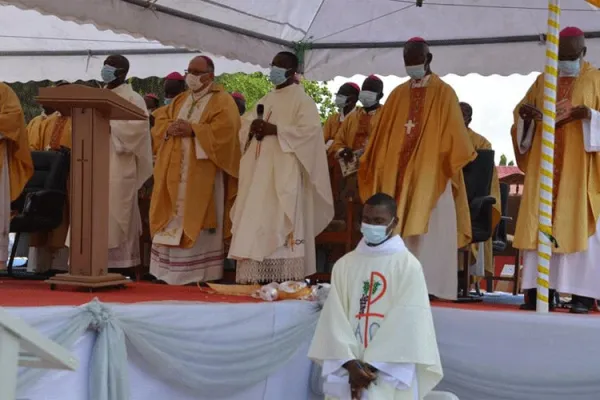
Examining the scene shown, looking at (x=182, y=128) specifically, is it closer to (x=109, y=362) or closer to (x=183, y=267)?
(x=183, y=267)

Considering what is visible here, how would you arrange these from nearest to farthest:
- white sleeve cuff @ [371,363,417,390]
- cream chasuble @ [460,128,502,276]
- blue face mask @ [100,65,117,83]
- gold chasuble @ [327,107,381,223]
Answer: white sleeve cuff @ [371,363,417,390] → blue face mask @ [100,65,117,83] → gold chasuble @ [327,107,381,223] → cream chasuble @ [460,128,502,276]

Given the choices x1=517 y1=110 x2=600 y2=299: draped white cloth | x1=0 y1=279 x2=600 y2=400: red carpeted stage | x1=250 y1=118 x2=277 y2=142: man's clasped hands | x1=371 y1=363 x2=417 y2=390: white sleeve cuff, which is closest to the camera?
x1=371 y1=363 x2=417 y2=390: white sleeve cuff

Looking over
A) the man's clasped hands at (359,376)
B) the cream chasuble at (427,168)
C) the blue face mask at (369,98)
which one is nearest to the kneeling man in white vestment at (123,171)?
the blue face mask at (369,98)

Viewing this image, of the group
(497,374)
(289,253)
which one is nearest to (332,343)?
(497,374)

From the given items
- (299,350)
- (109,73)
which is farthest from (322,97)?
(299,350)

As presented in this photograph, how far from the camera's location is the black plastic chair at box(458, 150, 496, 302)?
779cm

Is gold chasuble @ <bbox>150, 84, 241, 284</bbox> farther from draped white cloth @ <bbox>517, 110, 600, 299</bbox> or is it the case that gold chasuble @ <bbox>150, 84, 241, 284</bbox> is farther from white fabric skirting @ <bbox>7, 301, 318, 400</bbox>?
draped white cloth @ <bbox>517, 110, 600, 299</bbox>

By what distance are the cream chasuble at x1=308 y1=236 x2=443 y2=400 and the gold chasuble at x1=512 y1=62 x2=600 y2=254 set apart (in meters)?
2.16

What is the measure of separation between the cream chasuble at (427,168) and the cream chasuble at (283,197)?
577 mm

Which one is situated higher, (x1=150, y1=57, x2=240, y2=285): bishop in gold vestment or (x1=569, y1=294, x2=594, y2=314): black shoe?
(x1=150, y1=57, x2=240, y2=285): bishop in gold vestment

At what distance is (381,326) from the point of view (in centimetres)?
462

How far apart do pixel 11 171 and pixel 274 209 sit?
2349 millimetres

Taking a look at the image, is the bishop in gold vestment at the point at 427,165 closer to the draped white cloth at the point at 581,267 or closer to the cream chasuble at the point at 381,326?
the draped white cloth at the point at 581,267

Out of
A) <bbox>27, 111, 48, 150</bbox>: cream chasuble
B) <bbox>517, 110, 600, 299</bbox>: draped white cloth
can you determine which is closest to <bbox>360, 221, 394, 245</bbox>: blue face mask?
<bbox>517, 110, 600, 299</bbox>: draped white cloth
